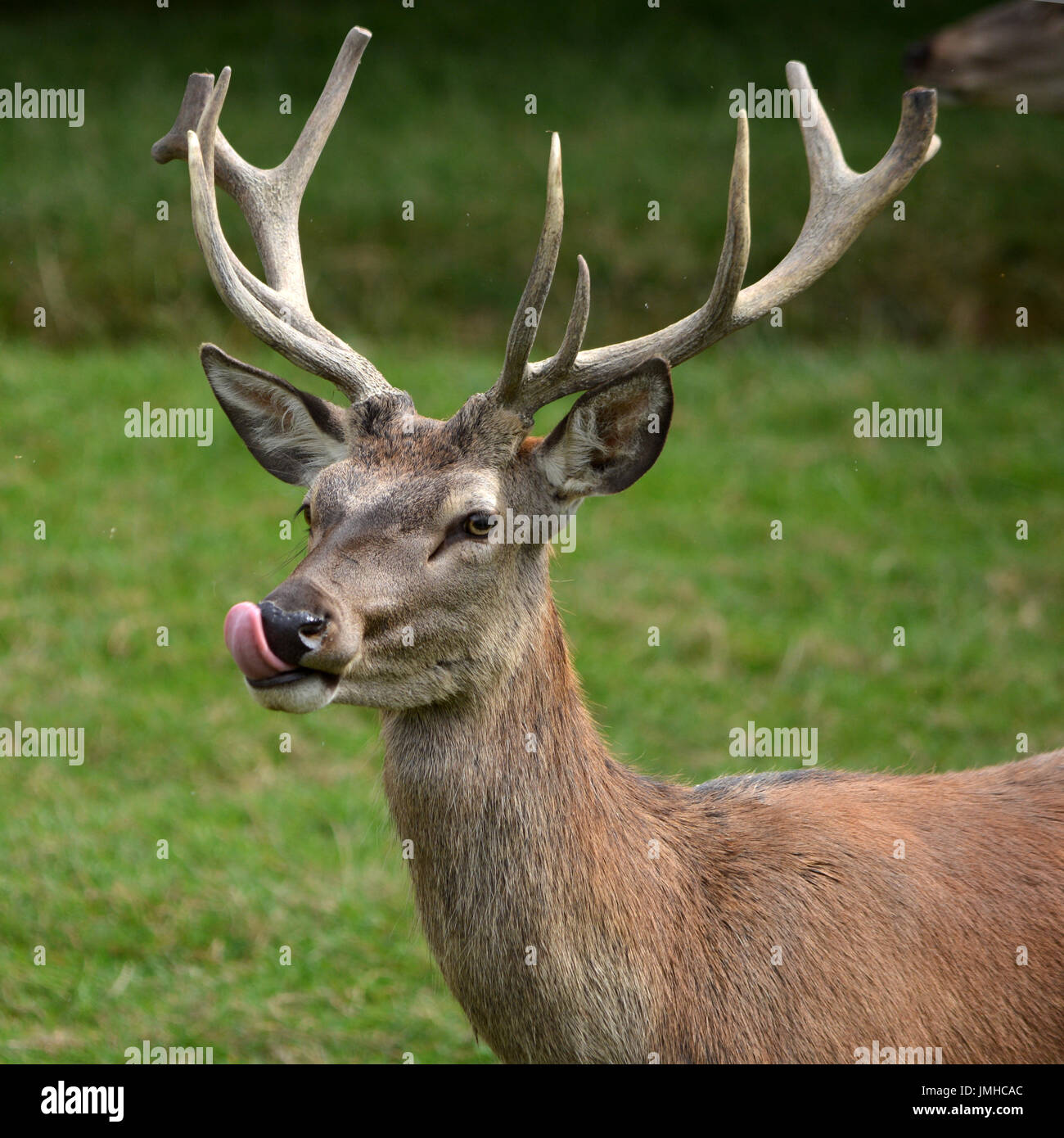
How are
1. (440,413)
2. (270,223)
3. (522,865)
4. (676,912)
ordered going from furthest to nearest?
(440,413)
(270,223)
(676,912)
(522,865)

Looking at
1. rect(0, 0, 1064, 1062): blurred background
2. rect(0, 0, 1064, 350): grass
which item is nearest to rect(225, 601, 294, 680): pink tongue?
rect(0, 0, 1064, 1062): blurred background

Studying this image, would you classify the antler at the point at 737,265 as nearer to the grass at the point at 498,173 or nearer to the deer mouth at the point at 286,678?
the deer mouth at the point at 286,678

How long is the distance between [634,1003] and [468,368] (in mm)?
7618

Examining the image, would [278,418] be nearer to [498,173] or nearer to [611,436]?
[611,436]

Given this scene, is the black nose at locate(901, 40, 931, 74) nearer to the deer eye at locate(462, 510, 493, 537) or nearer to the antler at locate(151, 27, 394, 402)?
the antler at locate(151, 27, 394, 402)

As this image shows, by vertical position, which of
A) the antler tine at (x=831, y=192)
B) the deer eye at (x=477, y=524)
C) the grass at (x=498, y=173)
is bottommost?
the deer eye at (x=477, y=524)

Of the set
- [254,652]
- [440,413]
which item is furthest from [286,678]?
[440,413]

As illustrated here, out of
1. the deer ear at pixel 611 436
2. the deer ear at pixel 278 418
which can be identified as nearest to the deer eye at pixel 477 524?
the deer ear at pixel 611 436

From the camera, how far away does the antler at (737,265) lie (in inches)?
141

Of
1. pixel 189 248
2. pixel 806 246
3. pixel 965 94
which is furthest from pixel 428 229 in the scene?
pixel 806 246

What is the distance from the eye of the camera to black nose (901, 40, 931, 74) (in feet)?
25.6

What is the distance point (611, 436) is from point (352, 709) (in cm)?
385

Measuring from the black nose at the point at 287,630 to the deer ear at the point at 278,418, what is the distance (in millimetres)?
797

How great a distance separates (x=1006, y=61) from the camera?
7715mm
